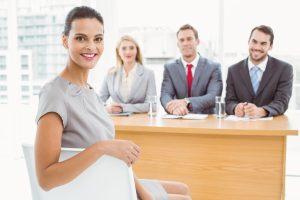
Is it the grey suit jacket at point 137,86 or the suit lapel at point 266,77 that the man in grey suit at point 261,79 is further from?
the grey suit jacket at point 137,86

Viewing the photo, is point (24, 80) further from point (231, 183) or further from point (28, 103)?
point (231, 183)

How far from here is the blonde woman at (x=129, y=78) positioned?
11.7 feet

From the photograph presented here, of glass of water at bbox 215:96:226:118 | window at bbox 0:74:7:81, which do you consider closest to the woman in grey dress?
glass of water at bbox 215:96:226:118

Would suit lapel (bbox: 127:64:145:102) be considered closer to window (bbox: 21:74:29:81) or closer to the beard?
the beard

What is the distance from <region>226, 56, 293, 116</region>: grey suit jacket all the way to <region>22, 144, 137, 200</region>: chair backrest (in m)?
1.96

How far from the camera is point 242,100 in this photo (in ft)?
10.8

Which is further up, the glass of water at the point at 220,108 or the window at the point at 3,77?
the window at the point at 3,77

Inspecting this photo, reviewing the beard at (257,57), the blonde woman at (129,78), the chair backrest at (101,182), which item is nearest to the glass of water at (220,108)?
the beard at (257,57)

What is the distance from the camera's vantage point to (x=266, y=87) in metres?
3.19

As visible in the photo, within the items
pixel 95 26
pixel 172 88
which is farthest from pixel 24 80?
pixel 95 26

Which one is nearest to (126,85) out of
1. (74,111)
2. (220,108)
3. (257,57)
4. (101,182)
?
(220,108)

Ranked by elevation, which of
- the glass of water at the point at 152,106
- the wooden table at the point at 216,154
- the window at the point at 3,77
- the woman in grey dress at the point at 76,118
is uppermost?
the woman in grey dress at the point at 76,118

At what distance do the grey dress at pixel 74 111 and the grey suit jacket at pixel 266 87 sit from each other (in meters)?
1.80

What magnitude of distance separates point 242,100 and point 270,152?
0.79 metres
